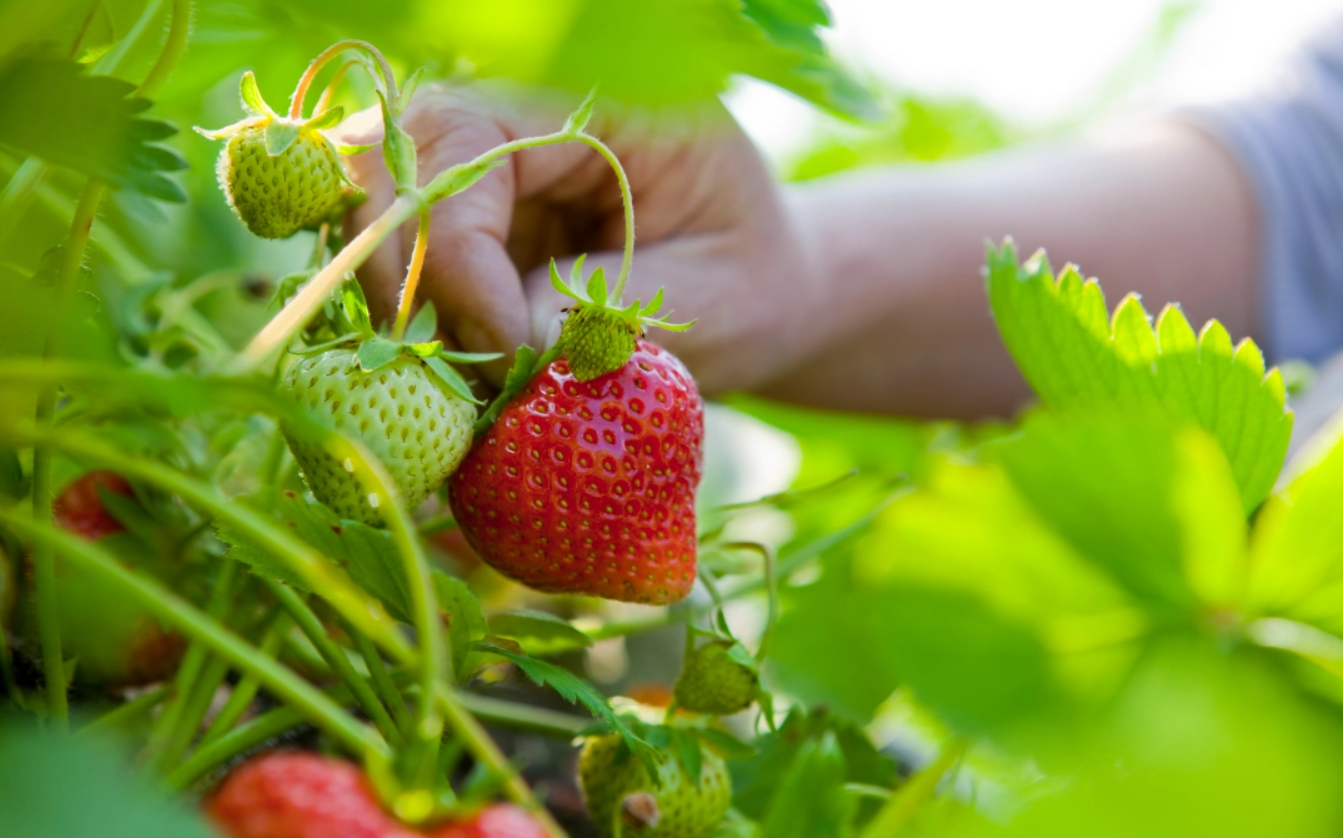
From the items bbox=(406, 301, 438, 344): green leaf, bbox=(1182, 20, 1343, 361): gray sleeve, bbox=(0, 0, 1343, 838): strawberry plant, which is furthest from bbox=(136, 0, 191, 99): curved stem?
bbox=(1182, 20, 1343, 361): gray sleeve

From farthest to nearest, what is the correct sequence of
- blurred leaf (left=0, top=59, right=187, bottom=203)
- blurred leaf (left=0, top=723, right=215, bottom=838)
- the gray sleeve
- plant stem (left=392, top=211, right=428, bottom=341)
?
the gray sleeve < plant stem (left=392, top=211, right=428, bottom=341) < blurred leaf (left=0, top=59, right=187, bottom=203) < blurred leaf (left=0, top=723, right=215, bottom=838)

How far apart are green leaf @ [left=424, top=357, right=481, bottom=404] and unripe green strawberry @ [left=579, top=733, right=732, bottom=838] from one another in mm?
134

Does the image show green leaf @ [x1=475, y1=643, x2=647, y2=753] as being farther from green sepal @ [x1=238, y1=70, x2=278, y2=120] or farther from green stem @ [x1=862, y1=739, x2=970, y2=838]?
green sepal @ [x1=238, y1=70, x2=278, y2=120]

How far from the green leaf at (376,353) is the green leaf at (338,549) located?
0.05 m

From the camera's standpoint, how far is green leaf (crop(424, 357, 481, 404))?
1.23 ft

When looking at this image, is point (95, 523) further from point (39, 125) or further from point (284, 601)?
point (39, 125)

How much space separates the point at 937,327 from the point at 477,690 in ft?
2.50

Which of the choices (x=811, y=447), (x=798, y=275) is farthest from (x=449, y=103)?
(x=811, y=447)

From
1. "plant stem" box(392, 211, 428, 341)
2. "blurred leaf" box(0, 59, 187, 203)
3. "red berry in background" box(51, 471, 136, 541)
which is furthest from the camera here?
"red berry in background" box(51, 471, 136, 541)

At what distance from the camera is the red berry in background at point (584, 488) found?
0.40 metres

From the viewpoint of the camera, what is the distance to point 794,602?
0.59m

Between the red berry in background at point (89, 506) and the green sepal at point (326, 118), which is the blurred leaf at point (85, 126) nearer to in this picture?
the green sepal at point (326, 118)

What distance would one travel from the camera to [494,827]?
22cm

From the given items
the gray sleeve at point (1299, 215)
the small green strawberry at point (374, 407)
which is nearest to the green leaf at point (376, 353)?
the small green strawberry at point (374, 407)
